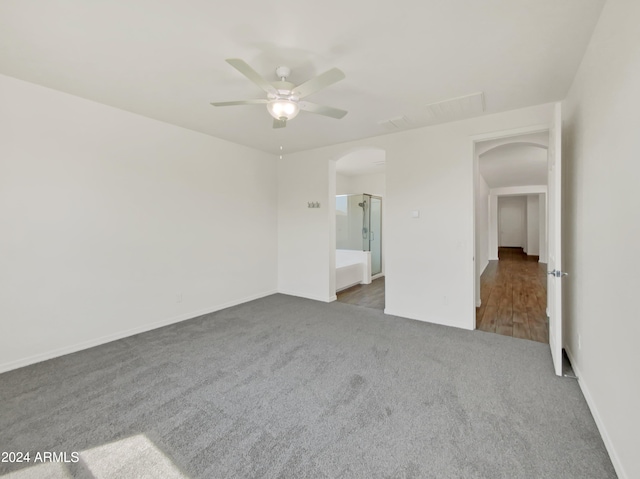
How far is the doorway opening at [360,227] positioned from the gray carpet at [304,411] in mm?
2477

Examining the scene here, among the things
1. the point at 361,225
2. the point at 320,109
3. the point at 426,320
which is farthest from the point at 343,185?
the point at 320,109

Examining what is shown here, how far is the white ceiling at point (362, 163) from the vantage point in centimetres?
522

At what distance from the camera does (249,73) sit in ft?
6.16

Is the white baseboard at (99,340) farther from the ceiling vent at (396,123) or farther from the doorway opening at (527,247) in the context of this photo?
the doorway opening at (527,247)

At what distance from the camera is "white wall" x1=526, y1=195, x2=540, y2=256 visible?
10734mm

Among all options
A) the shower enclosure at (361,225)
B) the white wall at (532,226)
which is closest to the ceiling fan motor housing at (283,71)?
the shower enclosure at (361,225)

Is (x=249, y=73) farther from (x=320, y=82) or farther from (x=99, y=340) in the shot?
(x=99, y=340)

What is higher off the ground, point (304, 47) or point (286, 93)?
point (304, 47)

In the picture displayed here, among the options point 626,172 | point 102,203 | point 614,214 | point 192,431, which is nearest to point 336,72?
point 626,172

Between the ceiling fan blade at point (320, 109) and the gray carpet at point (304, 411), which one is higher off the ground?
the ceiling fan blade at point (320, 109)

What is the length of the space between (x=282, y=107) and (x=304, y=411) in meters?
2.33

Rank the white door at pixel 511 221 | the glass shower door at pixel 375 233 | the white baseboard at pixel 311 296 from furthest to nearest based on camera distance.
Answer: the white door at pixel 511 221 < the glass shower door at pixel 375 233 < the white baseboard at pixel 311 296

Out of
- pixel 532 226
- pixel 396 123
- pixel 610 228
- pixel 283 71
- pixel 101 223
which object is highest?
pixel 396 123

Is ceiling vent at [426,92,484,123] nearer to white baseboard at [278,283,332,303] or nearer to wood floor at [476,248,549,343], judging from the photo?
wood floor at [476,248,549,343]
